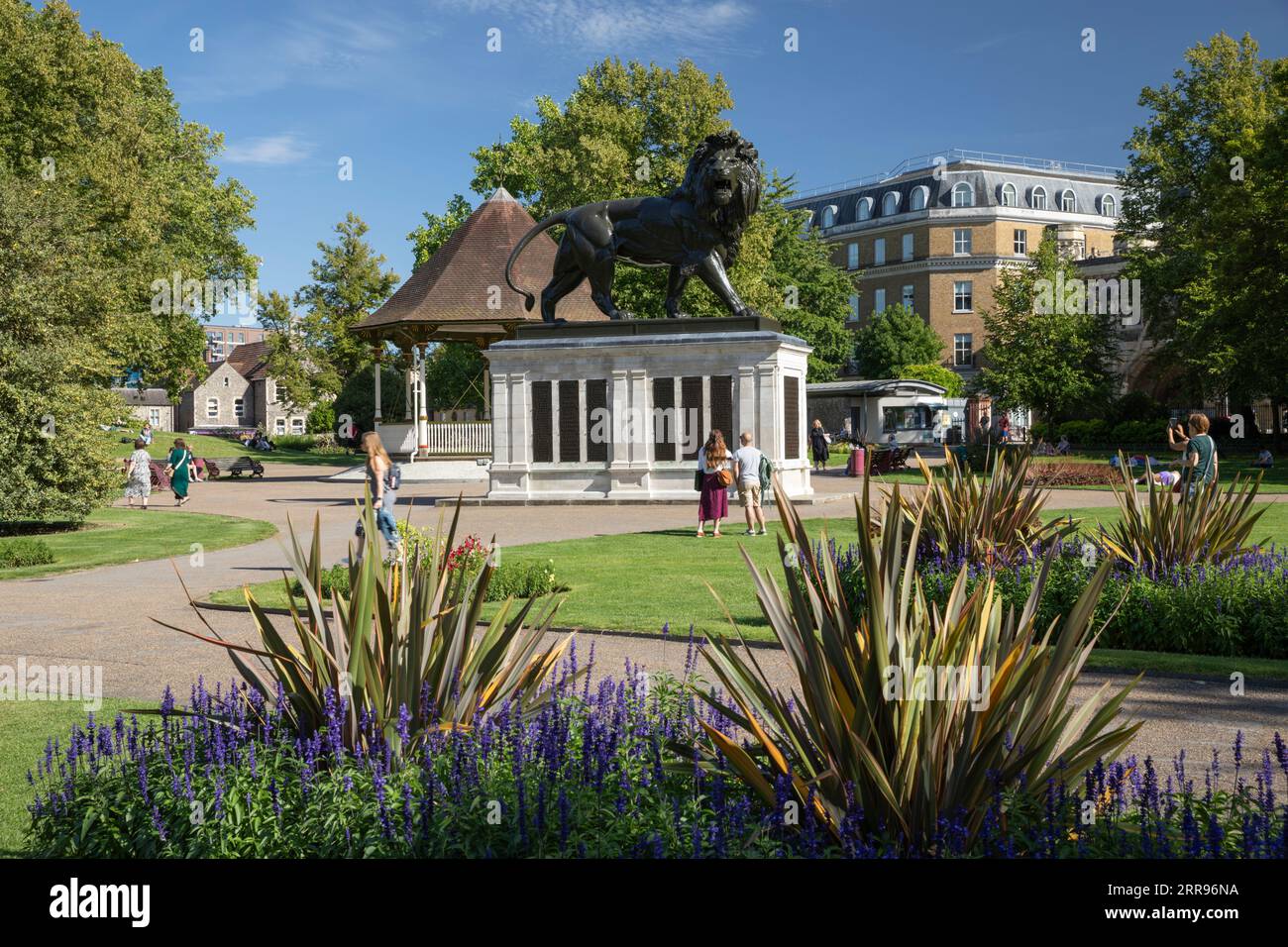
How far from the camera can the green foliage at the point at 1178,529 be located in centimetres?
1045

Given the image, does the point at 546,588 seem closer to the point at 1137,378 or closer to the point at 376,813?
the point at 376,813

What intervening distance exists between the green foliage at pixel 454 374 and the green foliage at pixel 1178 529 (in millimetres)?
49694

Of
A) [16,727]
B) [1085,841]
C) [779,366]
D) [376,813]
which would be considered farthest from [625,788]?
[779,366]

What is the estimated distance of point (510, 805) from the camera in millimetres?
4156

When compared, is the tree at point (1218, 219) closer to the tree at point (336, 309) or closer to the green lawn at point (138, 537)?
the green lawn at point (138, 537)

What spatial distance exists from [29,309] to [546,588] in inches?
637

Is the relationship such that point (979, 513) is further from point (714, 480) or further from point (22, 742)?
point (22, 742)

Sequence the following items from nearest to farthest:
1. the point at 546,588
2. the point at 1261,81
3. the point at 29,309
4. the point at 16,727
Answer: the point at 16,727, the point at 546,588, the point at 29,309, the point at 1261,81

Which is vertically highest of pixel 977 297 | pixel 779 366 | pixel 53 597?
pixel 977 297

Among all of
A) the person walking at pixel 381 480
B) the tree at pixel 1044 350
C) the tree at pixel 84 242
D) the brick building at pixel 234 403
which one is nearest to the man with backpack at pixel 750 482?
the person walking at pixel 381 480

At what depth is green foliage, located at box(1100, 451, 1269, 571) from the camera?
1045 cm

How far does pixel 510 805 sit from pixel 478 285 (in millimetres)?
39786

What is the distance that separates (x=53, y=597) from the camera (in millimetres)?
13711

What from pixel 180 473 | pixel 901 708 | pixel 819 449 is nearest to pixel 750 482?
pixel 901 708
